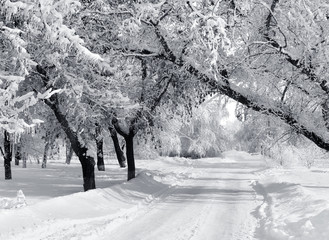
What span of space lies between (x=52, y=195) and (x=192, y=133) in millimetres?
41332

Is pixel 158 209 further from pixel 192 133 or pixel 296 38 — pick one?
pixel 192 133

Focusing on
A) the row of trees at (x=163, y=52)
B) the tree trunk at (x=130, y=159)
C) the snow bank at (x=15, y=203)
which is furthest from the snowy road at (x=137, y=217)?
the tree trunk at (x=130, y=159)

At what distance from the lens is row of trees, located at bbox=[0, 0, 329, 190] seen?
10711mm

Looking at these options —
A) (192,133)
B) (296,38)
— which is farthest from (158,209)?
(192,133)

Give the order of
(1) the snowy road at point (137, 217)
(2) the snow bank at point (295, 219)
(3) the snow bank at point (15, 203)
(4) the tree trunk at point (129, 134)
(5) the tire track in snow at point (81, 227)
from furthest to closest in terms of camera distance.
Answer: (4) the tree trunk at point (129, 134)
(3) the snow bank at point (15, 203)
(1) the snowy road at point (137, 217)
(5) the tire track in snow at point (81, 227)
(2) the snow bank at point (295, 219)

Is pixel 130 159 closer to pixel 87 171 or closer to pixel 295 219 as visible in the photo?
pixel 87 171

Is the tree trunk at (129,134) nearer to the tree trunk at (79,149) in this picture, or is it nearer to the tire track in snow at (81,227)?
the tree trunk at (79,149)

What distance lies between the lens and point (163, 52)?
1322cm

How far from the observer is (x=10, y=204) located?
10.9 metres

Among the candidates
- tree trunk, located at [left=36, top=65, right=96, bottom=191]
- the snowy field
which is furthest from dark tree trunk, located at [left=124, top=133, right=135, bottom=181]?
the snowy field

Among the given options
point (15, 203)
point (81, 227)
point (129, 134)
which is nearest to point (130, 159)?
point (129, 134)

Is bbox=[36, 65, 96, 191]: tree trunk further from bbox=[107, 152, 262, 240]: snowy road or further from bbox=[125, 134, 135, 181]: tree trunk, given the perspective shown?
bbox=[125, 134, 135, 181]: tree trunk

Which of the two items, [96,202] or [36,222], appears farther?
[96,202]

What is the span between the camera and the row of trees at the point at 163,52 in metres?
10.7
